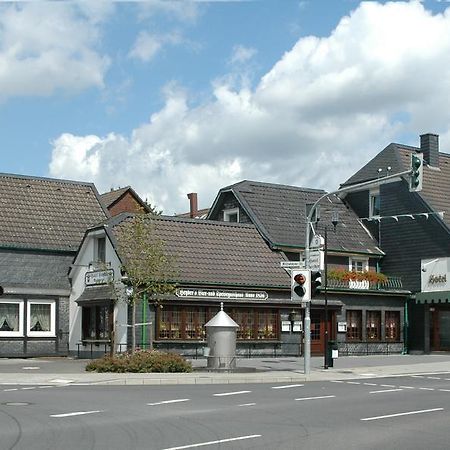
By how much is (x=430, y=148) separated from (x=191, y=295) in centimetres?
1857

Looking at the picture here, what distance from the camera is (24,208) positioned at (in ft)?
137

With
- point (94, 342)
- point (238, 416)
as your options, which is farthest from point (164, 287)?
point (238, 416)

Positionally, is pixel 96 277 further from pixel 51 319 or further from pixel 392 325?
pixel 392 325

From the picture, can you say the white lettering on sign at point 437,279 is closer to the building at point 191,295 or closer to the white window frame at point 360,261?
the white window frame at point 360,261

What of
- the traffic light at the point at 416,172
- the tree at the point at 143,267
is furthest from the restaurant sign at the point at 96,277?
the traffic light at the point at 416,172

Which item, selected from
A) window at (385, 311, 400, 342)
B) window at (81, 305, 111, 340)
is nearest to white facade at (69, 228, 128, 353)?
window at (81, 305, 111, 340)

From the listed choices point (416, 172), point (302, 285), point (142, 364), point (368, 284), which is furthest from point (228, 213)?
point (416, 172)

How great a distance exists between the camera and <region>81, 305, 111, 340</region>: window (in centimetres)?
3684

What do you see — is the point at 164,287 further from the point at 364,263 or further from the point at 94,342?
the point at 364,263

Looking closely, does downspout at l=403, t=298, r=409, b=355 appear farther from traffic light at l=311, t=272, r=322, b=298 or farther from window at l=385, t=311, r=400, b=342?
traffic light at l=311, t=272, r=322, b=298

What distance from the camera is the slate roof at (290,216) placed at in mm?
43031

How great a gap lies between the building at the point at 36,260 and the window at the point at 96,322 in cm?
128

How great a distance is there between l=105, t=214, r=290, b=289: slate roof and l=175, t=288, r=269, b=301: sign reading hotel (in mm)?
417

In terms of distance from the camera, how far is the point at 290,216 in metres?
44.9
